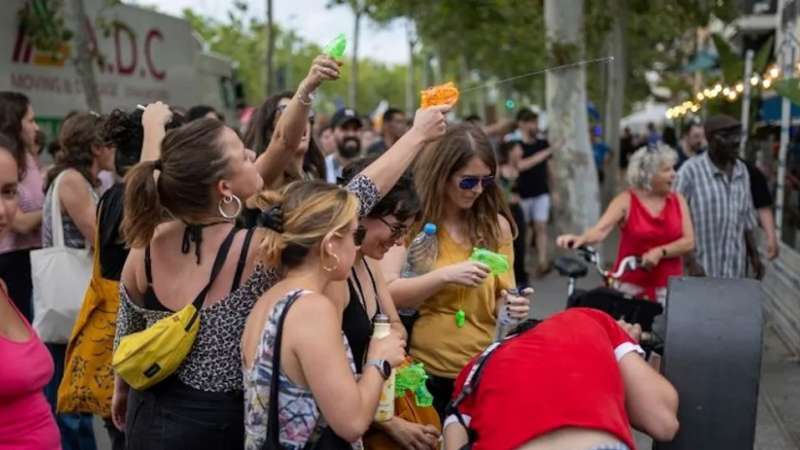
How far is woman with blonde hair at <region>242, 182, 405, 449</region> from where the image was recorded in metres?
2.40

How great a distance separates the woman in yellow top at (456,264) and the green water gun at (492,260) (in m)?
0.05

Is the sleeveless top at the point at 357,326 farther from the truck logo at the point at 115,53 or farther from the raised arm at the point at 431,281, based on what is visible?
the truck logo at the point at 115,53

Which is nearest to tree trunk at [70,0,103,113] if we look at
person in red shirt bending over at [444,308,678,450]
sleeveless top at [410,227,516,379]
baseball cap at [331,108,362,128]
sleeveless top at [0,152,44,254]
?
baseball cap at [331,108,362,128]

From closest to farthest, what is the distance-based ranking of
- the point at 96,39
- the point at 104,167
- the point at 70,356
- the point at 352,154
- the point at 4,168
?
the point at 4,168, the point at 70,356, the point at 104,167, the point at 352,154, the point at 96,39

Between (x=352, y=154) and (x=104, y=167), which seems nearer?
(x=104, y=167)

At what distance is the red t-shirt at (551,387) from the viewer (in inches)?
95.0

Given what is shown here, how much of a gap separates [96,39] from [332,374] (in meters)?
9.05

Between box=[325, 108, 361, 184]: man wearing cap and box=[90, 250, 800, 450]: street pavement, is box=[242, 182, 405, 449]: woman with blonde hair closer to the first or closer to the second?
box=[90, 250, 800, 450]: street pavement

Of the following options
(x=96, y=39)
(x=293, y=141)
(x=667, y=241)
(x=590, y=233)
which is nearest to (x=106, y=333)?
(x=293, y=141)

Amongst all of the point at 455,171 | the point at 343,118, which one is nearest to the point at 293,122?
the point at 455,171

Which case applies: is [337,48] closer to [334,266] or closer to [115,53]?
[334,266]

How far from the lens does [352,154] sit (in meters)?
9.16

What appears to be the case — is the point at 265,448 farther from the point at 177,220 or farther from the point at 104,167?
the point at 104,167

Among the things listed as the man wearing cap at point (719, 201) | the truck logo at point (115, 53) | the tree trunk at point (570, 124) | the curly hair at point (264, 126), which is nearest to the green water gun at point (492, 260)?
the curly hair at point (264, 126)
